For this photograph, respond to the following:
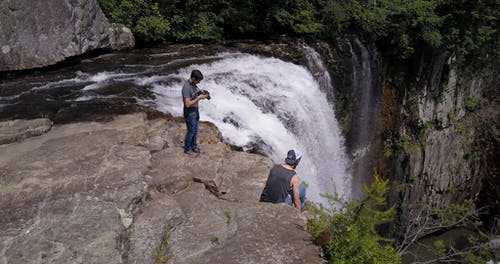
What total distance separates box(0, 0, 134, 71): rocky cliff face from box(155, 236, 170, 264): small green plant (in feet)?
25.2

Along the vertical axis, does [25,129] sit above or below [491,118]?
above

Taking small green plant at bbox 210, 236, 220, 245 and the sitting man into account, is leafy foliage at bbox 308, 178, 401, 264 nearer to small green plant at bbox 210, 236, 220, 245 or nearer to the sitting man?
the sitting man

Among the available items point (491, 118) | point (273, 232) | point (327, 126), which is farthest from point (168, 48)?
point (491, 118)

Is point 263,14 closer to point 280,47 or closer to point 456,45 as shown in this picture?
point 280,47

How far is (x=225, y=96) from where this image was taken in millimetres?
10344

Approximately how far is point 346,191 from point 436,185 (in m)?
6.32

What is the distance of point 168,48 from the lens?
1402 centimetres

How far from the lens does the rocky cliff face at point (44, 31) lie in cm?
1141

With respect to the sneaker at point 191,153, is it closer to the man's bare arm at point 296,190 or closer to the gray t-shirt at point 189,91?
the gray t-shirt at point 189,91

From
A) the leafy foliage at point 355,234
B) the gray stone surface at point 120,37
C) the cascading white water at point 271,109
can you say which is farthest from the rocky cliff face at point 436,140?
the leafy foliage at point 355,234

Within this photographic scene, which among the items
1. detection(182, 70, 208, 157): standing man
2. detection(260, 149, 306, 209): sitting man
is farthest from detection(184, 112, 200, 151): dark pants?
detection(260, 149, 306, 209): sitting man

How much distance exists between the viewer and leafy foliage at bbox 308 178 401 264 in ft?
17.9

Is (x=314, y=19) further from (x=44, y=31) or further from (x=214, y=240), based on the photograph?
(x=214, y=240)

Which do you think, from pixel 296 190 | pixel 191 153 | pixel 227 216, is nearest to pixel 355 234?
pixel 296 190
